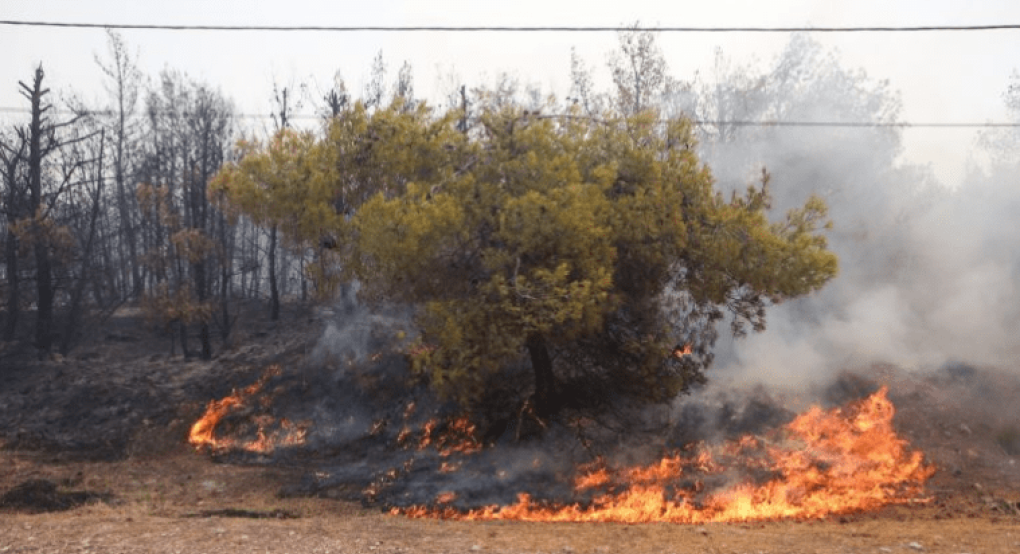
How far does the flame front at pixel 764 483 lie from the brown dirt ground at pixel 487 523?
424 mm

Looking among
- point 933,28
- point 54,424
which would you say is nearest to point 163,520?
point 54,424

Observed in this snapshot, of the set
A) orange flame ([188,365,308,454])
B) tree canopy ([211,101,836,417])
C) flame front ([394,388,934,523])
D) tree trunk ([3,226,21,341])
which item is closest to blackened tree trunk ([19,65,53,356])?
tree trunk ([3,226,21,341])

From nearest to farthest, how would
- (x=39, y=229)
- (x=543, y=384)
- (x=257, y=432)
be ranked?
(x=543, y=384) < (x=257, y=432) < (x=39, y=229)

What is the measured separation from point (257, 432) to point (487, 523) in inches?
287

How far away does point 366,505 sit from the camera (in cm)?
1099

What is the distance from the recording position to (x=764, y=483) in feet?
35.5

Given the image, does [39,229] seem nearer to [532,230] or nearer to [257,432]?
[257,432]

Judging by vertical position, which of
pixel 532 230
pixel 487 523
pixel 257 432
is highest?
pixel 532 230

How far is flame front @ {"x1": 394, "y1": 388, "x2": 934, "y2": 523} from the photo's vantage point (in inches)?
404

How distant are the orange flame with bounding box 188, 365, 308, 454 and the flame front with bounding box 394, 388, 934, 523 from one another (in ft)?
16.8

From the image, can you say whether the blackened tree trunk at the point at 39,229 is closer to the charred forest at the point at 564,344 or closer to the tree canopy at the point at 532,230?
the charred forest at the point at 564,344

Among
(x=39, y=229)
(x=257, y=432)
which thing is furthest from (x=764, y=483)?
(x=39, y=229)

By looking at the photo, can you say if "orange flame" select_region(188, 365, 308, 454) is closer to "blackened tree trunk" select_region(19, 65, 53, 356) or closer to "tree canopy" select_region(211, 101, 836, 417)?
"tree canopy" select_region(211, 101, 836, 417)

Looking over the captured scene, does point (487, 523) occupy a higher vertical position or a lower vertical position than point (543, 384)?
lower
